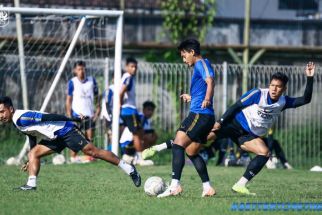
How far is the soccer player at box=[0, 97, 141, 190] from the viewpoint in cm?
1221

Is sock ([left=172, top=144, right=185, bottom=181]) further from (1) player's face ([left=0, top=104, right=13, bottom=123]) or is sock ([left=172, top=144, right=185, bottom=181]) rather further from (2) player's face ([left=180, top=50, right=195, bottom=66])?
(1) player's face ([left=0, top=104, right=13, bottom=123])

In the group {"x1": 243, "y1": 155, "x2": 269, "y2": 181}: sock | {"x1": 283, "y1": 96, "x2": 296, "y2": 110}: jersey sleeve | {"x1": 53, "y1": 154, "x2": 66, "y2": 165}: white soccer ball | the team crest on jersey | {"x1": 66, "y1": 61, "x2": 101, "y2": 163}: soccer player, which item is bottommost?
{"x1": 53, "y1": 154, "x2": 66, "y2": 165}: white soccer ball

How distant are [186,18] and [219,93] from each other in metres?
2.83

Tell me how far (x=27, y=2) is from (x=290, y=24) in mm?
7438

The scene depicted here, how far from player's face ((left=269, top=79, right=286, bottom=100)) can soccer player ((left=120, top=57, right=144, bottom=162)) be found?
22.8ft

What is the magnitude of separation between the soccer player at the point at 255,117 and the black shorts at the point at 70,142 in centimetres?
195

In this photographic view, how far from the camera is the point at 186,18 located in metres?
24.5

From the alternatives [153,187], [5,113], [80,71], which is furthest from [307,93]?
[80,71]

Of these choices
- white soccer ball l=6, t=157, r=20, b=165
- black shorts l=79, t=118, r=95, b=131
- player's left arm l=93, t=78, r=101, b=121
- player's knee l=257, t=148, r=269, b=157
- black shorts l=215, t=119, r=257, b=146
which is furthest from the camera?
player's left arm l=93, t=78, r=101, b=121

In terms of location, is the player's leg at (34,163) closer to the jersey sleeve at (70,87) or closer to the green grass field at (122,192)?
the green grass field at (122,192)

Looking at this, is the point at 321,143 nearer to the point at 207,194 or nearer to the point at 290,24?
the point at 290,24

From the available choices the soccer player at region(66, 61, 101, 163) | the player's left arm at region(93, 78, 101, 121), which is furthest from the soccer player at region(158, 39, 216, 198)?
the player's left arm at region(93, 78, 101, 121)

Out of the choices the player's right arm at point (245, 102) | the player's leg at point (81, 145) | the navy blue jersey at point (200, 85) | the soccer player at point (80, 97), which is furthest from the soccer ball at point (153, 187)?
the soccer player at point (80, 97)

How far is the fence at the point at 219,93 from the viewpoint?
21719mm
